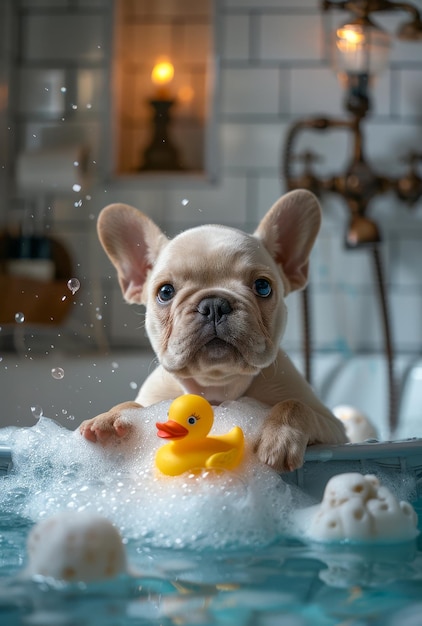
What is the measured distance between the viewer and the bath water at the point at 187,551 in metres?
0.76

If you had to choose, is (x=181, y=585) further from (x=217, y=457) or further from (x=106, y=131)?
(x=106, y=131)

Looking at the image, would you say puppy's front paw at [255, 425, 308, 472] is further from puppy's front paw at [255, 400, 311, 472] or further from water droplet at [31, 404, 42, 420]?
water droplet at [31, 404, 42, 420]

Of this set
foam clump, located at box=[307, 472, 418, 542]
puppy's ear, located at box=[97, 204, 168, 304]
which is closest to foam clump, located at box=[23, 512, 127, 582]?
foam clump, located at box=[307, 472, 418, 542]

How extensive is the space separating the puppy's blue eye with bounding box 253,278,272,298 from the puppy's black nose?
0.08m

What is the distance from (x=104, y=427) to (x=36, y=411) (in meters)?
0.20

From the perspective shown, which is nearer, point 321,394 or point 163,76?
point 321,394

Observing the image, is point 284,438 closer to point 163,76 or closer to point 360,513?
point 360,513

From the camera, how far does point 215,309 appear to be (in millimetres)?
1097

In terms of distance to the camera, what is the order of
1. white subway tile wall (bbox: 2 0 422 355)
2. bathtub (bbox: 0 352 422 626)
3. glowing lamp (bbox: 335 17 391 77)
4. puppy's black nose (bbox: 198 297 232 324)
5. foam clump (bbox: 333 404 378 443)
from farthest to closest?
white subway tile wall (bbox: 2 0 422 355)
glowing lamp (bbox: 335 17 391 77)
foam clump (bbox: 333 404 378 443)
puppy's black nose (bbox: 198 297 232 324)
bathtub (bbox: 0 352 422 626)

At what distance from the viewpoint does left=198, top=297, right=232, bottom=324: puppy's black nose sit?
110 centimetres

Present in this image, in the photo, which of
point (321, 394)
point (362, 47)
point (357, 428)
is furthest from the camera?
point (321, 394)

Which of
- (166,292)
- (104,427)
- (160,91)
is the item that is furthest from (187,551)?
(160,91)

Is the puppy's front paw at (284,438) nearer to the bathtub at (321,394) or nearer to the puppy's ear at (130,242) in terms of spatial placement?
the bathtub at (321,394)

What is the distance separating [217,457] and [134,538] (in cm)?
13
